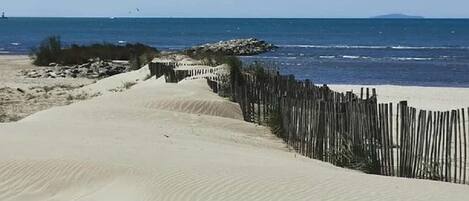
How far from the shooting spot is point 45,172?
8195mm

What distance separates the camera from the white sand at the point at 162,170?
7094 millimetres

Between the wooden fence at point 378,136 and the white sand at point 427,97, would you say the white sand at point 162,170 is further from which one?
the white sand at point 427,97

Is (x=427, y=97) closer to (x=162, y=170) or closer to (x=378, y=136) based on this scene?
(x=378, y=136)

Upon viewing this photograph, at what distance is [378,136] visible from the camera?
9938 millimetres

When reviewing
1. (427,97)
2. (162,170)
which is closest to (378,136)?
(162,170)

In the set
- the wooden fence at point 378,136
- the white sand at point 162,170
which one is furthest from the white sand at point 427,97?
the white sand at point 162,170

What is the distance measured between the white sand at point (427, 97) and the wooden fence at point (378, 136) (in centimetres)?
845

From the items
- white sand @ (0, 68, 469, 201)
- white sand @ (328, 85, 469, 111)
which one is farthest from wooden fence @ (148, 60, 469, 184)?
white sand @ (328, 85, 469, 111)

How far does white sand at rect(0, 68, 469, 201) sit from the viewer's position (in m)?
7.09

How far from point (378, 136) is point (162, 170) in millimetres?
3315

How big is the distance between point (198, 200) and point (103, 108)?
29.2ft

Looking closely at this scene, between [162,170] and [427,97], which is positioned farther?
[427,97]

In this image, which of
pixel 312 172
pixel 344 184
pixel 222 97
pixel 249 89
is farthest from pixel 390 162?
pixel 222 97

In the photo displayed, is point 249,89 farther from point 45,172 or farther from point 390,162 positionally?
point 45,172
